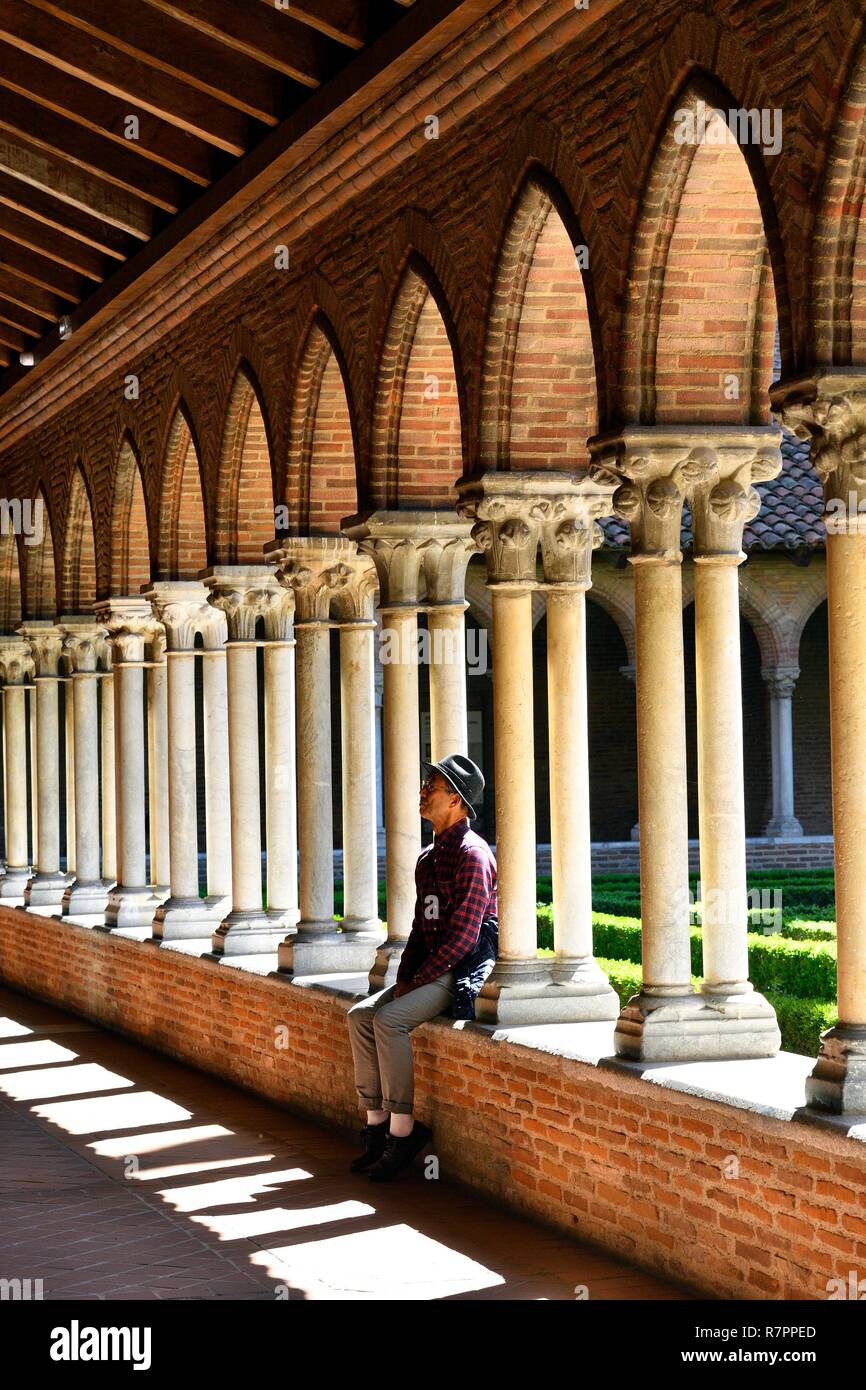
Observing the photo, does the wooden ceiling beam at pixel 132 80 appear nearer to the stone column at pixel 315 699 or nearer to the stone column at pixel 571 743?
the stone column at pixel 315 699

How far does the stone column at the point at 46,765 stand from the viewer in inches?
588

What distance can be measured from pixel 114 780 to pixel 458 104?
6958 millimetres

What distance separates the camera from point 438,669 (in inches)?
331

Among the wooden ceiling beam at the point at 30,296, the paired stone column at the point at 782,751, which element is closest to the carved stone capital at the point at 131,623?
the wooden ceiling beam at the point at 30,296

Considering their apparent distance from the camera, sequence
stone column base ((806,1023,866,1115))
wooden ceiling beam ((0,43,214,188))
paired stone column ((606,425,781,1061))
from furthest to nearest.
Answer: wooden ceiling beam ((0,43,214,188))
paired stone column ((606,425,781,1061))
stone column base ((806,1023,866,1115))

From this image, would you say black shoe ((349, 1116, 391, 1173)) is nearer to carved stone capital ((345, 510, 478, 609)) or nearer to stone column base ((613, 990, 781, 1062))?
stone column base ((613, 990, 781, 1062))

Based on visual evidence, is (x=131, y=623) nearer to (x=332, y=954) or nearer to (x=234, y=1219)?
(x=332, y=954)

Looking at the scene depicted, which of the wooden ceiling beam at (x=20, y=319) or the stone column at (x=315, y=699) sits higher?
the wooden ceiling beam at (x=20, y=319)

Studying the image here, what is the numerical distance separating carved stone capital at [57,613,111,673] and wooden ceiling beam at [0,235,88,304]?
253 cm

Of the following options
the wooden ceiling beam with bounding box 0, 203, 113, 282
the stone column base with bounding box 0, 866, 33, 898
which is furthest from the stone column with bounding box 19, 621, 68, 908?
the wooden ceiling beam with bounding box 0, 203, 113, 282

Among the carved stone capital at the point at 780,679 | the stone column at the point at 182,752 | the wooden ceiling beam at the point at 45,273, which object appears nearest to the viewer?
the stone column at the point at 182,752

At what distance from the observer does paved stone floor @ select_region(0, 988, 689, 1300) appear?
589 cm

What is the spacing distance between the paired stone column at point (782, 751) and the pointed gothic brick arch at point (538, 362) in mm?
13244

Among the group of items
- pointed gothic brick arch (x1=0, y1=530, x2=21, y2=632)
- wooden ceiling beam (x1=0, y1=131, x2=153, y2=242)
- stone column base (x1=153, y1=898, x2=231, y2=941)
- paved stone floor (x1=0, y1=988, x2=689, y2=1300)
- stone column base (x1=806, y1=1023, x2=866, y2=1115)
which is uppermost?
wooden ceiling beam (x1=0, y1=131, x2=153, y2=242)
